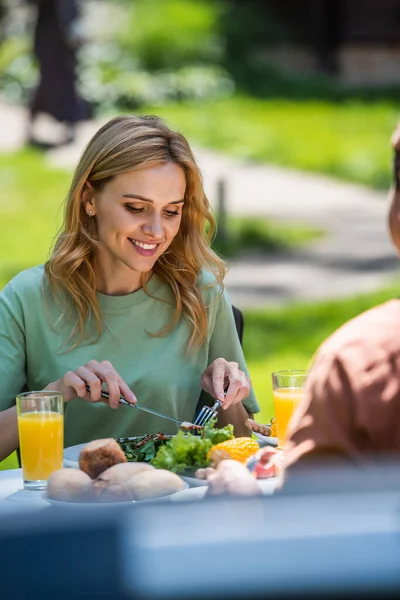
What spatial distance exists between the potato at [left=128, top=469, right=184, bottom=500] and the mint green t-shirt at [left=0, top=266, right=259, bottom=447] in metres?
0.70

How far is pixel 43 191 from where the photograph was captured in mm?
13117

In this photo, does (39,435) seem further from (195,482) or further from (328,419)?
(328,419)

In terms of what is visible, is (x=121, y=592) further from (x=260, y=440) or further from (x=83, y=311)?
(x=83, y=311)

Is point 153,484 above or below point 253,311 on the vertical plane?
above

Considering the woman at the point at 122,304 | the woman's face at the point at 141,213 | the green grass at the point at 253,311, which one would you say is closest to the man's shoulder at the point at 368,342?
the woman at the point at 122,304

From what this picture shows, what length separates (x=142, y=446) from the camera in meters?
2.36

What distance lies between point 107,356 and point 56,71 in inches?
485

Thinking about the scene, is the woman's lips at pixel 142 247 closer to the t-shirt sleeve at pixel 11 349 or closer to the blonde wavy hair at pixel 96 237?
the blonde wavy hair at pixel 96 237

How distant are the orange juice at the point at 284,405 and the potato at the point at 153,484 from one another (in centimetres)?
42

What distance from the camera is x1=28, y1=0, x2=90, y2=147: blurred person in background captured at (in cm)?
1464

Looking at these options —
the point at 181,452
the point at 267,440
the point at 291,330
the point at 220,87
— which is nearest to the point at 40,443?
the point at 181,452

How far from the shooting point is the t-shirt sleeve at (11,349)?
106 inches

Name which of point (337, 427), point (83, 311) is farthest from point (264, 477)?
point (83, 311)

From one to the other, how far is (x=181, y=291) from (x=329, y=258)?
7516 mm
